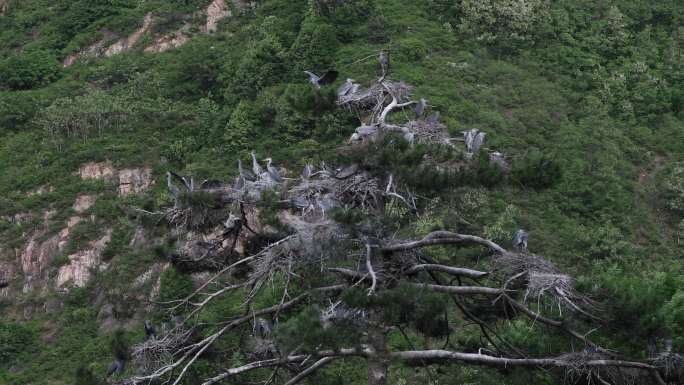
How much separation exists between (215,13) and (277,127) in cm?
1194

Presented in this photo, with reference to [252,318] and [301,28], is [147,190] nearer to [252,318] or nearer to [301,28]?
[301,28]

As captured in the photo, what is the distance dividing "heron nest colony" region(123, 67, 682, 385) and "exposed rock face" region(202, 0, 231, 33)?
2782 cm

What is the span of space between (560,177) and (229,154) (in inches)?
717

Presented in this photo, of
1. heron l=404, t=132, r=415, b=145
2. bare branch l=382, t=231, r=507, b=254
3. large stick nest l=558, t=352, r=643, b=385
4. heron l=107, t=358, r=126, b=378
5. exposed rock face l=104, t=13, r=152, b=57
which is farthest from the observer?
exposed rock face l=104, t=13, r=152, b=57

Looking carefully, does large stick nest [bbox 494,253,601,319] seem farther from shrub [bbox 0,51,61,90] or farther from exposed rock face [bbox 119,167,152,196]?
shrub [bbox 0,51,61,90]

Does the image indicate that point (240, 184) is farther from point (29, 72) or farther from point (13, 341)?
point (29, 72)

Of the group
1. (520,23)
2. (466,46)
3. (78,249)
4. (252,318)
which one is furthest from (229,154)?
(252,318)

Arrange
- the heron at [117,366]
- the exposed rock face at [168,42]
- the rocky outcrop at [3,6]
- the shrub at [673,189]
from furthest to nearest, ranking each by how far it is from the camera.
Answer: the rocky outcrop at [3,6] → the exposed rock face at [168,42] → the shrub at [673,189] → the heron at [117,366]

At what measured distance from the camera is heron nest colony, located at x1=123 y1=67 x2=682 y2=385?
1074 centimetres

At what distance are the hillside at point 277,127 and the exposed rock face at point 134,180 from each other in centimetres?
7

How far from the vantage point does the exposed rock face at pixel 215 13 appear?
38.9m

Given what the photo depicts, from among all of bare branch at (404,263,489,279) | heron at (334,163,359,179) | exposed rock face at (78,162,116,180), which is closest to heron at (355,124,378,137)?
heron at (334,163,359,179)

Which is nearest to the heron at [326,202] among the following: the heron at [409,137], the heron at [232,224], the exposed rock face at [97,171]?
the heron at [232,224]

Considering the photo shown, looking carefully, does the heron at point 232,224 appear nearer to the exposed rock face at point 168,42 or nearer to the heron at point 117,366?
the heron at point 117,366
